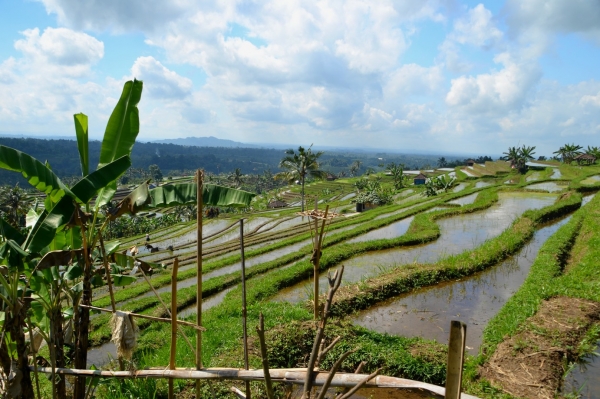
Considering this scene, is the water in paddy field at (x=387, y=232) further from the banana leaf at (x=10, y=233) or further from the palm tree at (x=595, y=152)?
the palm tree at (x=595, y=152)

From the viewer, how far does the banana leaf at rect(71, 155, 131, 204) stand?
3445 mm

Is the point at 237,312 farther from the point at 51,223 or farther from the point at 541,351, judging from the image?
the point at 541,351

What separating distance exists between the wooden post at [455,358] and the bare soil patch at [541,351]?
4.14 meters

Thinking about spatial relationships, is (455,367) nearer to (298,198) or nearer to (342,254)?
(342,254)

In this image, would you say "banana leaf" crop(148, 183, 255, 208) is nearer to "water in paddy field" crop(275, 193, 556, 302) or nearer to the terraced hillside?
the terraced hillside

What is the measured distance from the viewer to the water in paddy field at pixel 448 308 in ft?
24.4

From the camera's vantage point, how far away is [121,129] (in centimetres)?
423

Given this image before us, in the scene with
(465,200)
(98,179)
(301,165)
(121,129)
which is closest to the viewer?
(98,179)

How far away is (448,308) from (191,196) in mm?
6942

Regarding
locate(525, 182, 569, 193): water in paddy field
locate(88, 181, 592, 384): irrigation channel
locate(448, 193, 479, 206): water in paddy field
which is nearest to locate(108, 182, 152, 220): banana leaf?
locate(88, 181, 592, 384): irrigation channel

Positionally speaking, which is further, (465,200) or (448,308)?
(465,200)

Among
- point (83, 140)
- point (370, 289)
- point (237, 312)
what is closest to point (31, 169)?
point (83, 140)

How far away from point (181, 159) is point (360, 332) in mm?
184766

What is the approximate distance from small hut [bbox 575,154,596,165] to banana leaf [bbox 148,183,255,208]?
2124 inches
